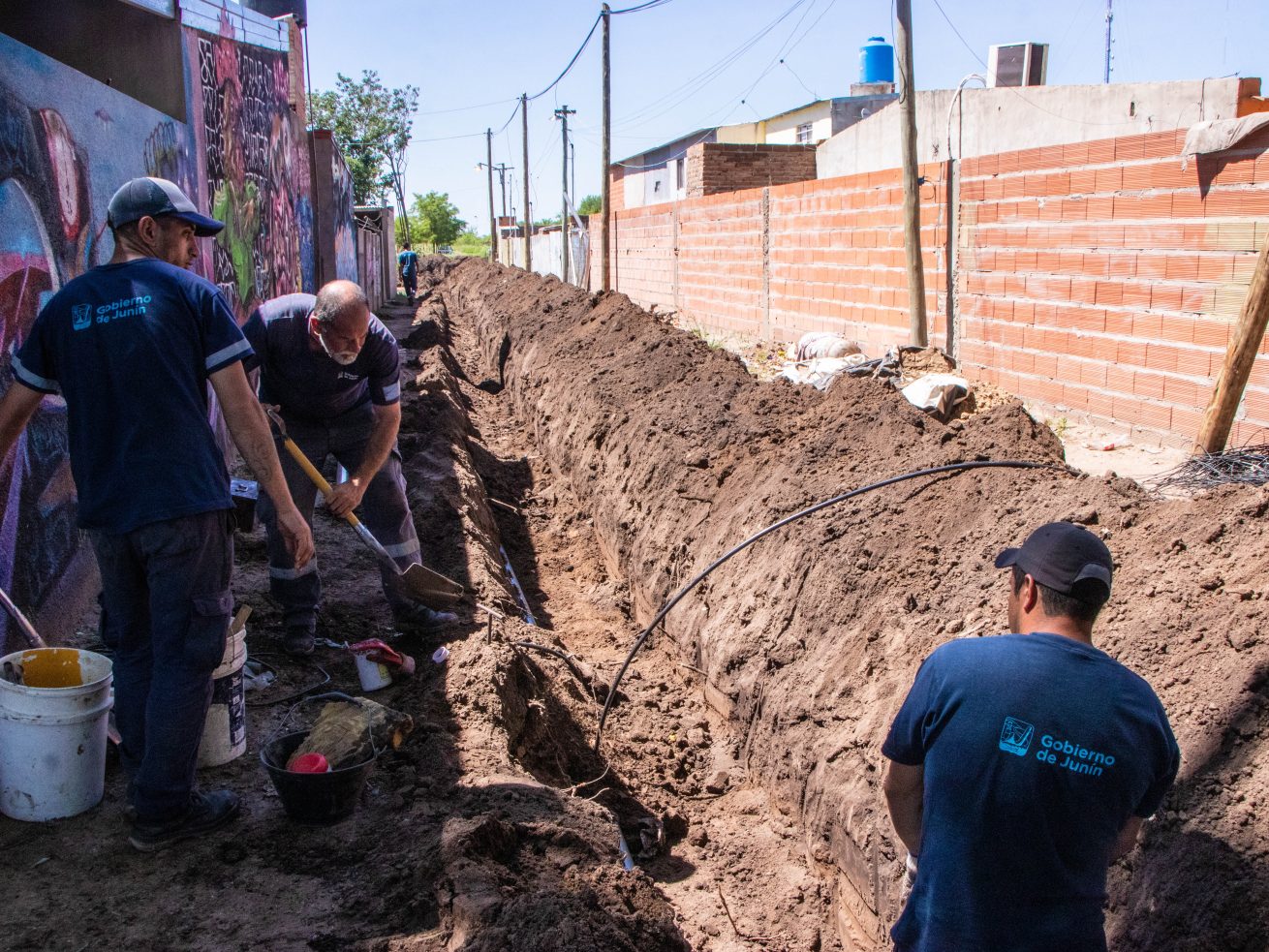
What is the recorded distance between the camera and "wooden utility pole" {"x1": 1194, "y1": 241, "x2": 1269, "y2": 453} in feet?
20.3

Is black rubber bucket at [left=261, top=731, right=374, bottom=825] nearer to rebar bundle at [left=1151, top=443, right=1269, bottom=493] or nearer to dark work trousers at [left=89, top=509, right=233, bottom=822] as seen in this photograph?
dark work trousers at [left=89, top=509, right=233, bottom=822]

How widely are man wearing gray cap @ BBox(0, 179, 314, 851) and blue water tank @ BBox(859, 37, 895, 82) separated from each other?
39449 millimetres

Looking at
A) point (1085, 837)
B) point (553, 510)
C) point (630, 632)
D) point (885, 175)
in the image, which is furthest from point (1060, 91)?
point (1085, 837)

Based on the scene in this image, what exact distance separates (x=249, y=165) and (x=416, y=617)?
711 centimetres

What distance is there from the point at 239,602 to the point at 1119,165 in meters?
7.29

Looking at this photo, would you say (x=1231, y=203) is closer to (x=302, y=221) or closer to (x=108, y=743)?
(x=108, y=743)

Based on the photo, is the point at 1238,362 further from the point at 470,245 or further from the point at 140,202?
the point at 470,245

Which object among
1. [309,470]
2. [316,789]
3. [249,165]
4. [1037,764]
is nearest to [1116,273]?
[309,470]

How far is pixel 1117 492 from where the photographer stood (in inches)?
178

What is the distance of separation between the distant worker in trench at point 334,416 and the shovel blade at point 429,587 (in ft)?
0.21

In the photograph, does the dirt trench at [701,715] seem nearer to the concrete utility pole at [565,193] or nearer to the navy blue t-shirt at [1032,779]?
the navy blue t-shirt at [1032,779]

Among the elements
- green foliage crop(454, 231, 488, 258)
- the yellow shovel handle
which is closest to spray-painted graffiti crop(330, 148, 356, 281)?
the yellow shovel handle

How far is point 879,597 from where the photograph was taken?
189 inches

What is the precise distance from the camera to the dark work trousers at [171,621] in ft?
10.9
